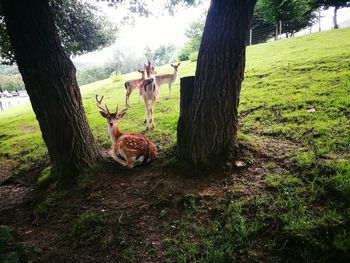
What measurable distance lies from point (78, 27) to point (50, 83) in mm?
7596

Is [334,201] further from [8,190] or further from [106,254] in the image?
[8,190]

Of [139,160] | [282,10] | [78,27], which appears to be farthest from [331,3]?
[139,160]

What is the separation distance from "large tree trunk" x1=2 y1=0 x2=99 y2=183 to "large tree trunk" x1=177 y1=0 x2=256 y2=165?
70.3 inches

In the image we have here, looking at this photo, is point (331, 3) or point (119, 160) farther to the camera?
point (331, 3)

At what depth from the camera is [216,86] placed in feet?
13.6

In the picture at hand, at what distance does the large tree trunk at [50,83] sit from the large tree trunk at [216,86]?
5.85 ft

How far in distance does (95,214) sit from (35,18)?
308 cm

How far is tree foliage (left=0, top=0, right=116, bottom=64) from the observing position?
30.1 feet

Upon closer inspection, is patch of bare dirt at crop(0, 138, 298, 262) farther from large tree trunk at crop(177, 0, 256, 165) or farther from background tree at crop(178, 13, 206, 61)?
background tree at crop(178, 13, 206, 61)

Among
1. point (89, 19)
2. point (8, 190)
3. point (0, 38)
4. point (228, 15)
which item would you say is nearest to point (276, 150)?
point (228, 15)

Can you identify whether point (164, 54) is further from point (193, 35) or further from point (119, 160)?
point (119, 160)

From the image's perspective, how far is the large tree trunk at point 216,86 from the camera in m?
3.90

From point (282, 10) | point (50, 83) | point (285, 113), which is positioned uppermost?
point (282, 10)

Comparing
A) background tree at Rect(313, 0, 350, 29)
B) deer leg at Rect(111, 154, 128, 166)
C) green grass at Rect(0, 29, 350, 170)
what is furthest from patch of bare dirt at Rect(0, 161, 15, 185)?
background tree at Rect(313, 0, 350, 29)
